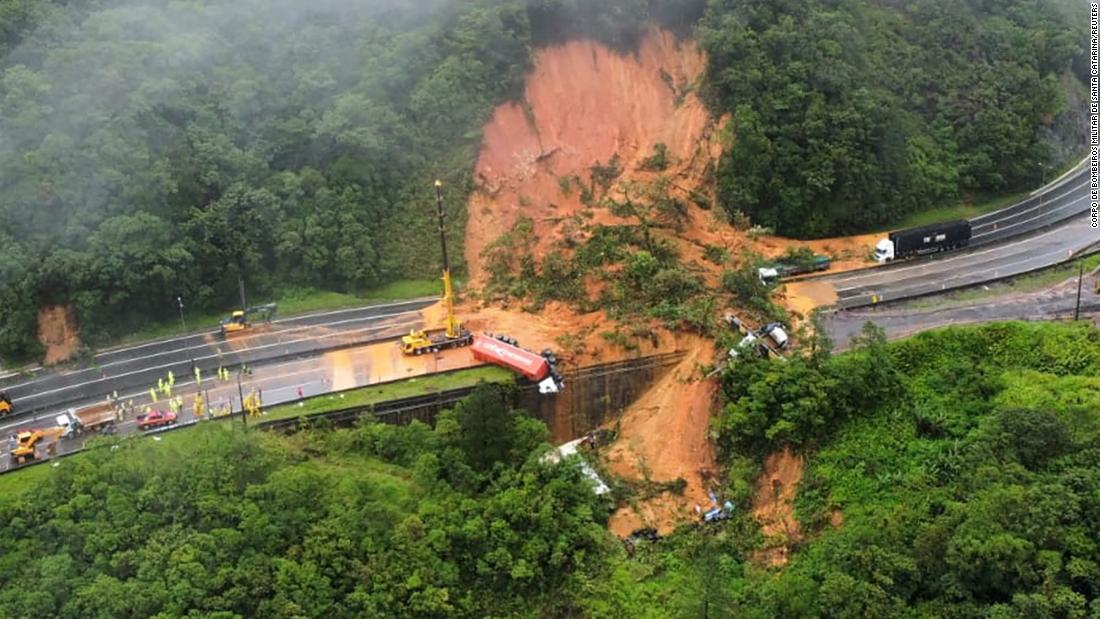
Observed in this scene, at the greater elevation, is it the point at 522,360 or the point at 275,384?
the point at 275,384

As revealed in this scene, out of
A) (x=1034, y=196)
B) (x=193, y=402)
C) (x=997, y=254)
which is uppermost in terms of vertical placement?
(x=1034, y=196)

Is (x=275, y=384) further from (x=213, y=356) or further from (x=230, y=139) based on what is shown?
(x=230, y=139)

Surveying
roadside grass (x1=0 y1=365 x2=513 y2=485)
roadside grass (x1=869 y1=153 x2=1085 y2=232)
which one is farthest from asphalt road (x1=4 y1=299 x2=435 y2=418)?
roadside grass (x1=869 y1=153 x2=1085 y2=232)

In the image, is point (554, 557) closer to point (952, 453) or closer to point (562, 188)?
point (952, 453)

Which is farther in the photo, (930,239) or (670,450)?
(930,239)

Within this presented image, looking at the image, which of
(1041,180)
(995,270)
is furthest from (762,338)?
(1041,180)

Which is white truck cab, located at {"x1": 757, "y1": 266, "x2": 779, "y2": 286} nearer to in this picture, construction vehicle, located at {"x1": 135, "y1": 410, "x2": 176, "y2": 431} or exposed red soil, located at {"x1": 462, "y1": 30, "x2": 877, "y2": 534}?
exposed red soil, located at {"x1": 462, "y1": 30, "x2": 877, "y2": 534}
